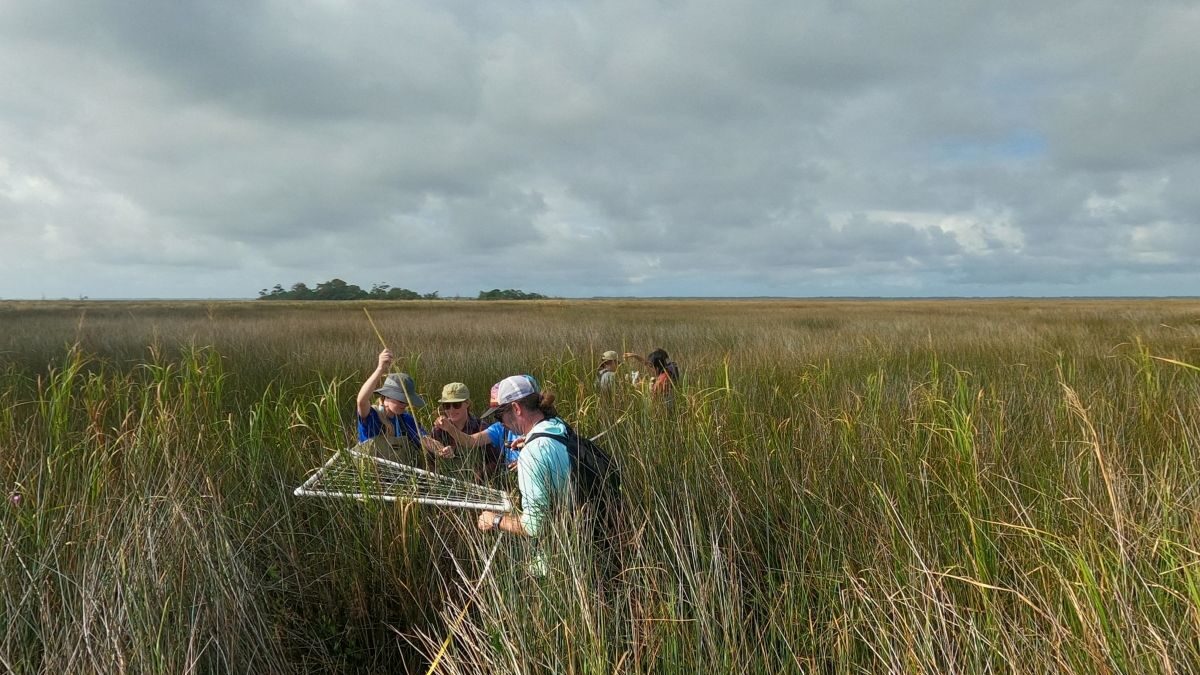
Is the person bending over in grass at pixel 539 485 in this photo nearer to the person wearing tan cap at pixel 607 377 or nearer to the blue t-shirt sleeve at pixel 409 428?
the blue t-shirt sleeve at pixel 409 428

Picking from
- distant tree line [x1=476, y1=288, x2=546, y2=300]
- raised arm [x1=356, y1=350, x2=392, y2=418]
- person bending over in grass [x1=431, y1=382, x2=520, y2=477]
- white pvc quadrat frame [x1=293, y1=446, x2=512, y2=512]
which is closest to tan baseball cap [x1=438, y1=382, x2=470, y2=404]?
person bending over in grass [x1=431, y1=382, x2=520, y2=477]

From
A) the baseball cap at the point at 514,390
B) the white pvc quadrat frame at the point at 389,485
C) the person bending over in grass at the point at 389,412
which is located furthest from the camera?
the person bending over in grass at the point at 389,412

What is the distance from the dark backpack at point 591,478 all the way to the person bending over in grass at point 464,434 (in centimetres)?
115

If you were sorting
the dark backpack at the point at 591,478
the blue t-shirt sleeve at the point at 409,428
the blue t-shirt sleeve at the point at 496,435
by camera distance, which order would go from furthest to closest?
the blue t-shirt sleeve at the point at 496,435 → the blue t-shirt sleeve at the point at 409,428 → the dark backpack at the point at 591,478

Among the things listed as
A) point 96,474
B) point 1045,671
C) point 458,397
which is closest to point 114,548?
point 96,474

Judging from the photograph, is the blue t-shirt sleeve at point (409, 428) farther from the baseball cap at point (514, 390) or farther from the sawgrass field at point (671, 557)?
the baseball cap at point (514, 390)

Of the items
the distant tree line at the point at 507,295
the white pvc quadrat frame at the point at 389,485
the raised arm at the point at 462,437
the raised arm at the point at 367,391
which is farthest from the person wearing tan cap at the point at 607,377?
the distant tree line at the point at 507,295

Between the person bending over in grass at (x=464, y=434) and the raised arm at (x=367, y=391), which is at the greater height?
the raised arm at (x=367, y=391)

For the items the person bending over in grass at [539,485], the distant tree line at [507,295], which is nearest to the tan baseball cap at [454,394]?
the person bending over in grass at [539,485]

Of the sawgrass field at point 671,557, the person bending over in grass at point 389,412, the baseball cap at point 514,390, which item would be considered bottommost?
the sawgrass field at point 671,557

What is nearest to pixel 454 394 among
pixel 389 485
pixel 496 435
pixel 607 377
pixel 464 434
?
pixel 464 434

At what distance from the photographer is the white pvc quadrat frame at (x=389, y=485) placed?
2.93 meters

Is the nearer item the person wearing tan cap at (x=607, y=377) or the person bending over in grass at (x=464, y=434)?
the person bending over in grass at (x=464, y=434)

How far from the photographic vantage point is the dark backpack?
2623mm
